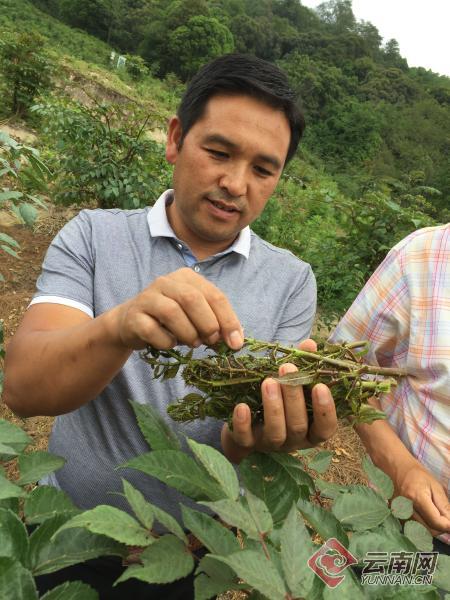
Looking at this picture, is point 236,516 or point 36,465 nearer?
point 236,516

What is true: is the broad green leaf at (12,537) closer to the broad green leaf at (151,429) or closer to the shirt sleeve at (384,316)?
the broad green leaf at (151,429)

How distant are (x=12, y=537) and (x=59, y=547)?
0.23ft

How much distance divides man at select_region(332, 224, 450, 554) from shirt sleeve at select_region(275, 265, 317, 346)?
0.17 metres

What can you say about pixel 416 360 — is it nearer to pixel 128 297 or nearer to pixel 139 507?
pixel 128 297

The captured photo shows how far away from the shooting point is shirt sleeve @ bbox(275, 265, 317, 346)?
4.83 ft

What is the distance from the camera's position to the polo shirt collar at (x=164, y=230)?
1484mm

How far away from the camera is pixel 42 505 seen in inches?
25.2

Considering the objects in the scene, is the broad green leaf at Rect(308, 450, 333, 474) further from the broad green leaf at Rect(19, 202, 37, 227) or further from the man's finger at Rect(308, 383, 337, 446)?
the broad green leaf at Rect(19, 202, 37, 227)

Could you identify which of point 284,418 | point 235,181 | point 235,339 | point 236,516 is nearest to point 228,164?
point 235,181

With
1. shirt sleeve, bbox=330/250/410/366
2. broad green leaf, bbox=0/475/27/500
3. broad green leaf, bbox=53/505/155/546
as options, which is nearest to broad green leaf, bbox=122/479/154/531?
broad green leaf, bbox=53/505/155/546

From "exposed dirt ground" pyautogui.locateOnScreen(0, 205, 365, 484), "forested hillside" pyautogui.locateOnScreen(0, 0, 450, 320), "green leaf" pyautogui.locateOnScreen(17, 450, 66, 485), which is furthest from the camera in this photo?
"forested hillside" pyautogui.locateOnScreen(0, 0, 450, 320)

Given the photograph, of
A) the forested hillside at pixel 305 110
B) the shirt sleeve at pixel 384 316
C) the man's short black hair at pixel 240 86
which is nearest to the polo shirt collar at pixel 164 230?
the man's short black hair at pixel 240 86

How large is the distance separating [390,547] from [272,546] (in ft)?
0.78

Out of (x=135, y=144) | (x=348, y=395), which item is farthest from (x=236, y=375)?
(x=135, y=144)
